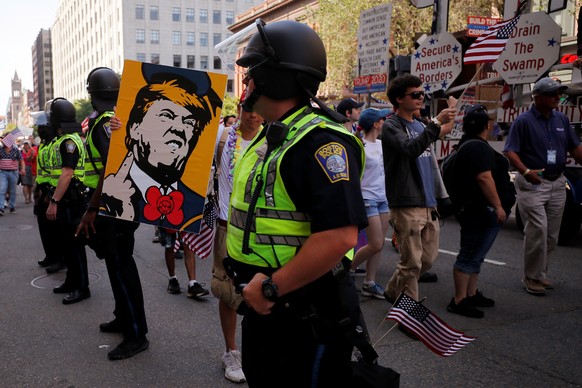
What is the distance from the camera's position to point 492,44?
9.38m

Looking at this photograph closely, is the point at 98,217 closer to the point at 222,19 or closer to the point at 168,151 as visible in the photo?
the point at 168,151

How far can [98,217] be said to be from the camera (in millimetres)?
4016

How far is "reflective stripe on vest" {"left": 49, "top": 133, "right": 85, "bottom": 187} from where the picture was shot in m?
5.41

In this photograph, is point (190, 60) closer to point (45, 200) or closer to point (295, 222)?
point (45, 200)

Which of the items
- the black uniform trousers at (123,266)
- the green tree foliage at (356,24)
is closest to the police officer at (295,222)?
the black uniform trousers at (123,266)

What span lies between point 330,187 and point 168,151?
206cm

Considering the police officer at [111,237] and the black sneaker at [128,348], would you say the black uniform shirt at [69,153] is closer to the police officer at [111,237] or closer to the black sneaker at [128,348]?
the police officer at [111,237]

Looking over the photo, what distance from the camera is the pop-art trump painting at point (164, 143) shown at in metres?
3.50

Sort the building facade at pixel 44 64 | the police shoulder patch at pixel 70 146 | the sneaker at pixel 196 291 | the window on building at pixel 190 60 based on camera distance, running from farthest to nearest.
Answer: the building facade at pixel 44 64, the window on building at pixel 190 60, the sneaker at pixel 196 291, the police shoulder patch at pixel 70 146

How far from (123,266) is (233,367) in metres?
1.12

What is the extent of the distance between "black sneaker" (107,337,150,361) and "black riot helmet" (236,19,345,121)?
274 cm

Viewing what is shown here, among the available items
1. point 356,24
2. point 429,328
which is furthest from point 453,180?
point 356,24

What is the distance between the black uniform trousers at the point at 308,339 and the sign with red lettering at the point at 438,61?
348 inches

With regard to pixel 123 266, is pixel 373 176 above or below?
above
